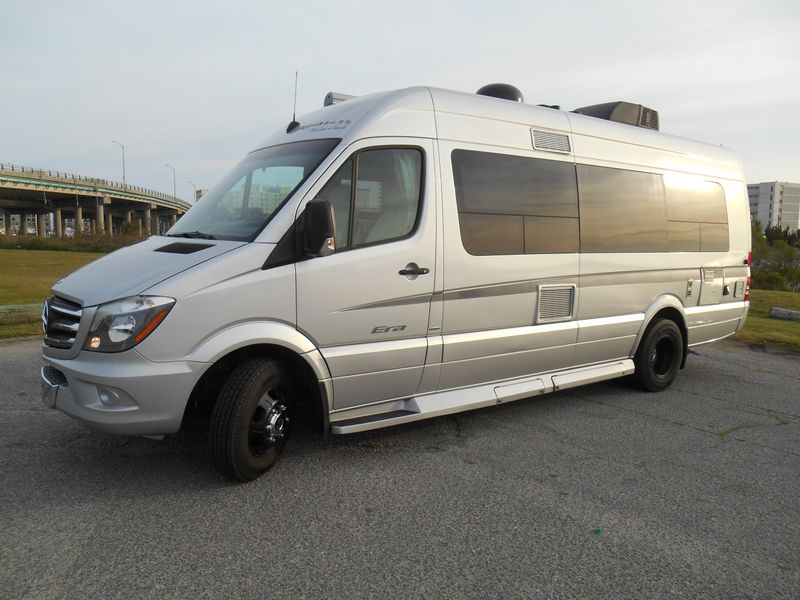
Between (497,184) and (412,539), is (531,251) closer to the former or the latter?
(497,184)

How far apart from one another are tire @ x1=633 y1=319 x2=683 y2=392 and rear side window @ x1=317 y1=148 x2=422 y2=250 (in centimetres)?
333

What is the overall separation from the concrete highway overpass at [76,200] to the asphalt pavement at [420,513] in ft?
171

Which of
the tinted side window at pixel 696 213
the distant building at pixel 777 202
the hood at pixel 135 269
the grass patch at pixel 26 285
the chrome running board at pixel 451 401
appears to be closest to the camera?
the hood at pixel 135 269

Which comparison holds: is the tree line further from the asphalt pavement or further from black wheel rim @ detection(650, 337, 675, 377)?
the asphalt pavement

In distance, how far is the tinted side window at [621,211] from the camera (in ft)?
18.9

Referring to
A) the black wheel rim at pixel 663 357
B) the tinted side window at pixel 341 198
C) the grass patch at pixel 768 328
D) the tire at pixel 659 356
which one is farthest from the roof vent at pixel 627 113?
the grass patch at pixel 768 328

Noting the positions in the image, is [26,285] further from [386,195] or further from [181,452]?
[386,195]

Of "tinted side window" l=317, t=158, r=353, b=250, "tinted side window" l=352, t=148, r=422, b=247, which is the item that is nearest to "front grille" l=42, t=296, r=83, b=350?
"tinted side window" l=317, t=158, r=353, b=250

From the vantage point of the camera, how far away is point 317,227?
151 inches

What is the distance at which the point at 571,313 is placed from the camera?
5555mm

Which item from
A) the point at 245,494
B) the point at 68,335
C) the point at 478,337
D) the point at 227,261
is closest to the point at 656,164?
the point at 478,337

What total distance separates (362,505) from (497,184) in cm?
277

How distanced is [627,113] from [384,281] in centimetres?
396

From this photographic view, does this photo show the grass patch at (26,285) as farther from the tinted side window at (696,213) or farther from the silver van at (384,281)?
the tinted side window at (696,213)
